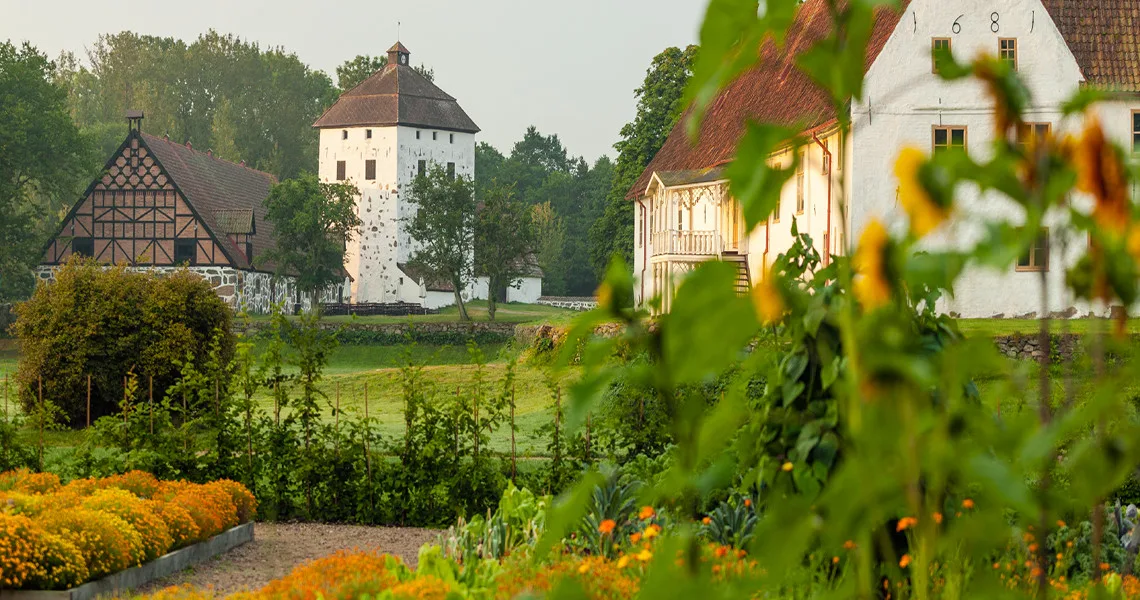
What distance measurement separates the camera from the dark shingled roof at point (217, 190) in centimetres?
4550

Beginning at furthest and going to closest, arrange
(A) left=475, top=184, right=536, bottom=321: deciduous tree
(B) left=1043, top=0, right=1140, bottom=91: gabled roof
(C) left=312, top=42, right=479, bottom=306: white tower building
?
(C) left=312, top=42, right=479, bottom=306: white tower building
(A) left=475, top=184, right=536, bottom=321: deciduous tree
(B) left=1043, top=0, right=1140, bottom=91: gabled roof

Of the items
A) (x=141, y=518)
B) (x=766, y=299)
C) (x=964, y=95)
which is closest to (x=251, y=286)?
(x=964, y=95)

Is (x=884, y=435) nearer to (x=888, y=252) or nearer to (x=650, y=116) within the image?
(x=888, y=252)

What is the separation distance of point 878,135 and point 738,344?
860 inches

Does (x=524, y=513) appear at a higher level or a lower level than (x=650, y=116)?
lower

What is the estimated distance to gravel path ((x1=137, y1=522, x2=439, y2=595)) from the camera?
340 inches

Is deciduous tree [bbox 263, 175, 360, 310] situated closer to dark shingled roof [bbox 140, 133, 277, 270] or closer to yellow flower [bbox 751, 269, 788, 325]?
dark shingled roof [bbox 140, 133, 277, 270]

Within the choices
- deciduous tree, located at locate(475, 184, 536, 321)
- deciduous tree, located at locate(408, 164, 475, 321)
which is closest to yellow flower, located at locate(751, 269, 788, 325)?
deciduous tree, located at locate(408, 164, 475, 321)

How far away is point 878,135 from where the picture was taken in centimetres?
2219

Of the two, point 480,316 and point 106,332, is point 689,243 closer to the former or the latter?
point 106,332

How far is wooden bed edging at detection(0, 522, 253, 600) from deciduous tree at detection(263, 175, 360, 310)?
37.6m

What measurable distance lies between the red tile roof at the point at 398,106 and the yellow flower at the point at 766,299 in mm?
54889

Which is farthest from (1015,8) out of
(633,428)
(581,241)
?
(581,241)

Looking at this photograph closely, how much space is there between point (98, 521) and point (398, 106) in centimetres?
4887
